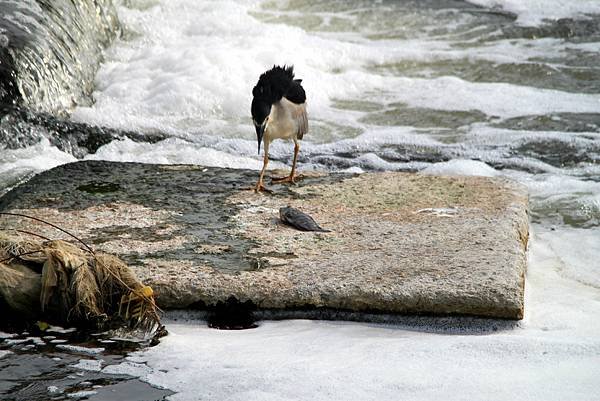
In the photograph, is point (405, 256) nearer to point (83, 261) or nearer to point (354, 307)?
point (354, 307)

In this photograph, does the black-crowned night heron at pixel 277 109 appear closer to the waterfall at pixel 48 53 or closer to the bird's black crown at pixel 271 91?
the bird's black crown at pixel 271 91

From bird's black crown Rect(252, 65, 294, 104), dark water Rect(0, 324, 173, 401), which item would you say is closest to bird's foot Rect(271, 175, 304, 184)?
bird's black crown Rect(252, 65, 294, 104)

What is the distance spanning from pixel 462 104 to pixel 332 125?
1348 millimetres

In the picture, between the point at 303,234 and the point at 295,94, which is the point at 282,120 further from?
the point at 303,234

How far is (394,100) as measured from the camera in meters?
8.59

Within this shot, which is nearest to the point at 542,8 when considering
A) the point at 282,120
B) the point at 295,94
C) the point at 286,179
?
the point at 295,94

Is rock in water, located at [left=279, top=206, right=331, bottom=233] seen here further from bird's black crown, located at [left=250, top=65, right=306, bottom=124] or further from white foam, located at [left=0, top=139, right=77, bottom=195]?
white foam, located at [left=0, top=139, right=77, bottom=195]

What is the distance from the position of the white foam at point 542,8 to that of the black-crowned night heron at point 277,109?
622cm

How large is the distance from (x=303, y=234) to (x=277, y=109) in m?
1.38

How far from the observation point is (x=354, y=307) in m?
3.72

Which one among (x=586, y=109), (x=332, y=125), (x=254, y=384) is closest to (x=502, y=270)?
(x=254, y=384)

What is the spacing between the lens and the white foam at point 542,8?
1143 centimetres

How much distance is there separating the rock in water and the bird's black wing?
1.24m

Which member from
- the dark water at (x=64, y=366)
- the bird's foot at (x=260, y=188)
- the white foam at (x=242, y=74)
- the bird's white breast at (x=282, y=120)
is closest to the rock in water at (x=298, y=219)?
the bird's foot at (x=260, y=188)
